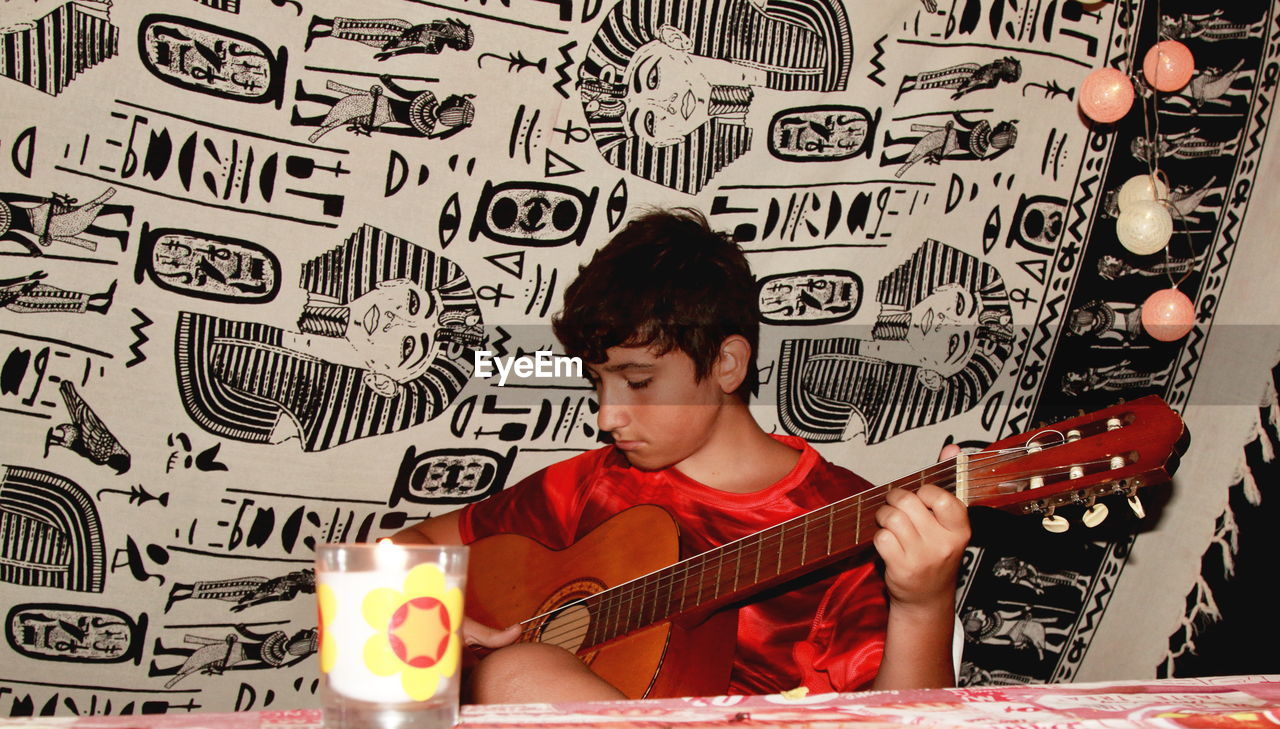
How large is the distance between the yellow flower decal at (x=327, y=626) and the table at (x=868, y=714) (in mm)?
55

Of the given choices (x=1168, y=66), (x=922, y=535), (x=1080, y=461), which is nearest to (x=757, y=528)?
(x=922, y=535)

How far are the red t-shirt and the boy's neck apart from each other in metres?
0.02

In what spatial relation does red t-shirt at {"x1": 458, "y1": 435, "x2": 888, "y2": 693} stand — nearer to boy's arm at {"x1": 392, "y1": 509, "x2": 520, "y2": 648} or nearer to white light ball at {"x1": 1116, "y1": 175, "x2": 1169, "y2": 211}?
boy's arm at {"x1": 392, "y1": 509, "x2": 520, "y2": 648}

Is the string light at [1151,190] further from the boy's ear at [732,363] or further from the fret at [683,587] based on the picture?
the fret at [683,587]

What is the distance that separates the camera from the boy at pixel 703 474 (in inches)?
42.7

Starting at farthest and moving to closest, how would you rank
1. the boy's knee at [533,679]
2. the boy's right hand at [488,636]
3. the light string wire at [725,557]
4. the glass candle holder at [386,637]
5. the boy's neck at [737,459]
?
the boy's neck at [737,459] → the boy's right hand at [488,636] → the light string wire at [725,557] → the boy's knee at [533,679] → the glass candle holder at [386,637]

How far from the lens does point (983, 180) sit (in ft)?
4.74

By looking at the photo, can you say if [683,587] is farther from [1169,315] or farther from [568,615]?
[1169,315]

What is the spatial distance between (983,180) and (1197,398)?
19.4 inches

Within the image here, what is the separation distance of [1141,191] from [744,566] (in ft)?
2.87

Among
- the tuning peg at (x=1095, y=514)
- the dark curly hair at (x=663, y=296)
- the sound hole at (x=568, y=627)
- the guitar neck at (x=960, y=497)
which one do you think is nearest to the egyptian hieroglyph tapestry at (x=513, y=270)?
the dark curly hair at (x=663, y=296)

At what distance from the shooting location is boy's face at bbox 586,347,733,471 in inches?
48.4

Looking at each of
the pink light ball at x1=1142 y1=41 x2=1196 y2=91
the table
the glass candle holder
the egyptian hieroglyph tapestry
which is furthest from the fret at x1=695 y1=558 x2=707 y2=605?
the pink light ball at x1=1142 y1=41 x2=1196 y2=91

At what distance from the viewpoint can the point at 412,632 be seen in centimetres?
45
